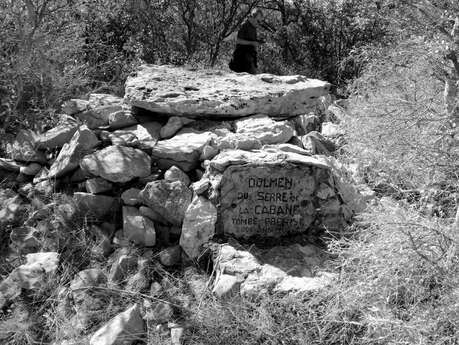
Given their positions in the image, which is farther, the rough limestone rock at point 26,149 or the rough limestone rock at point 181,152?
the rough limestone rock at point 26,149

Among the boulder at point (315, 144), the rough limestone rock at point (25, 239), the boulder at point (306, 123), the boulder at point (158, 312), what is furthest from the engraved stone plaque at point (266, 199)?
the rough limestone rock at point (25, 239)

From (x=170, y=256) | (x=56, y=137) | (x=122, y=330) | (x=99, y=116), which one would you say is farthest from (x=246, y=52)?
(x=122, y=330)

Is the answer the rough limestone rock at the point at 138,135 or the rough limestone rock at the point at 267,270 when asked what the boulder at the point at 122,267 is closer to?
the rough limestone rock at the point at 267,270

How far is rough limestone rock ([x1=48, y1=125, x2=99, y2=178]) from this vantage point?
3.90 meters

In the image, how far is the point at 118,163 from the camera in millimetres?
3738

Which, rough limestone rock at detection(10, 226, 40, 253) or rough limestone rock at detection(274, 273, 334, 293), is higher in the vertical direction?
rough limestone rock at detection(274, 273, 334, 293)

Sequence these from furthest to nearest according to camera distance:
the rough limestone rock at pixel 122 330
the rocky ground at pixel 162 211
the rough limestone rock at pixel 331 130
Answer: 1. the rough limestone rock at pixel 331 130
2. the rocky ground at pixel 162 211
3. the rough limestone rock at pixel 122 330

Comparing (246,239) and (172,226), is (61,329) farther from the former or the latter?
(246,239)

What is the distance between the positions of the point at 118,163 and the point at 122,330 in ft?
4.07

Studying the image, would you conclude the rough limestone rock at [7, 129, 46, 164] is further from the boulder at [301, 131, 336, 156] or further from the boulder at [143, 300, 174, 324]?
the boulder at [301, 131, 336, 156]

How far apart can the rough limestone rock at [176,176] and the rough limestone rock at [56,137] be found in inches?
38.2

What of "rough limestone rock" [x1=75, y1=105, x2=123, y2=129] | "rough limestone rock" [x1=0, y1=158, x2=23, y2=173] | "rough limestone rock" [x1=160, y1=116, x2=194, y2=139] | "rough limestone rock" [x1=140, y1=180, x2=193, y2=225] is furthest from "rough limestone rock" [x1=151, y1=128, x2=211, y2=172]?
"rough limestone rock" [x1=0, y1=158, x2=23, y2=173]

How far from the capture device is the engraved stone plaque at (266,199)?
137 inches

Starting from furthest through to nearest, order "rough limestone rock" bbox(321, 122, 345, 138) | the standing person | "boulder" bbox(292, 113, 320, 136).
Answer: the standing person < "rough limestone rock" bbox(321, 122, 345, 138) < "boulder" bbox(292, 113, 320, 136)
